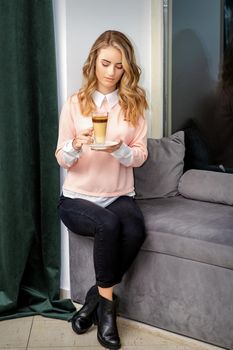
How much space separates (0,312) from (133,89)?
1.27m

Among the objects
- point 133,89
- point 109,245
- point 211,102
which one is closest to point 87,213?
point 109,245

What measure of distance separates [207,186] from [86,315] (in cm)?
92

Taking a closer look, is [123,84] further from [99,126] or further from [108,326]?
[108,326]

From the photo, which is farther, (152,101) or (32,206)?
(152,101)

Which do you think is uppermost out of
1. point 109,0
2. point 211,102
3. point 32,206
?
point 109,0


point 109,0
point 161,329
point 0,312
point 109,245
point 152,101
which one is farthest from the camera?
point 152,101

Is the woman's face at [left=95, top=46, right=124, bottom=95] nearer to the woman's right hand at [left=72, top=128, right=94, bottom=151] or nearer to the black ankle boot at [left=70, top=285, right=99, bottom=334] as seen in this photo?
the woman's right hand at [left=72, top=128, right=94, bottom=151]

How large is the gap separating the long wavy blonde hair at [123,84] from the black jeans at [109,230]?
1.38 ft

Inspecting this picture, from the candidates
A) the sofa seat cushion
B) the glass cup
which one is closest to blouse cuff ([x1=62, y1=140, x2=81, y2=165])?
the glass cup

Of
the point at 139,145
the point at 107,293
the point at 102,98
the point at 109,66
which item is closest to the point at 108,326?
the point at 107,293

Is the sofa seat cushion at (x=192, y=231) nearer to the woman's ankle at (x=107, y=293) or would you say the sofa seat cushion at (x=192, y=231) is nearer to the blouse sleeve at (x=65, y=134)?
the woman's ankle at (x=107, y=293)

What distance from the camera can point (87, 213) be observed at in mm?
2434

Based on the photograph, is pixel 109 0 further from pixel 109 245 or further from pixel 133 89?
pixel 109 245

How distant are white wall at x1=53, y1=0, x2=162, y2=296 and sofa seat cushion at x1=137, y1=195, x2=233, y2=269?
1.76 feet
